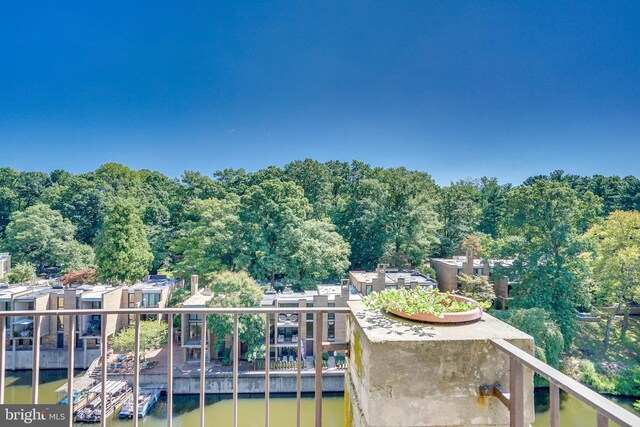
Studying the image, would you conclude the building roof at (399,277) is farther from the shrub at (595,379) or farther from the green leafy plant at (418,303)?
the green leafy plant at (418,303)

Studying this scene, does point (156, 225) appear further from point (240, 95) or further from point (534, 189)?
point (534, 189)

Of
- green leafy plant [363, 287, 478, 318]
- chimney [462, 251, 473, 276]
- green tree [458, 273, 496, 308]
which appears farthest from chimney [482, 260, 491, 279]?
green leafy plant [363, 287, 478, 318]

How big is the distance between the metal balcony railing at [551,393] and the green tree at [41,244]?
79.0ft

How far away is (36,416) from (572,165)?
2402 cm

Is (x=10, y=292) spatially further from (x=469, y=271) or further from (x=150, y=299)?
(x=469, y=271)

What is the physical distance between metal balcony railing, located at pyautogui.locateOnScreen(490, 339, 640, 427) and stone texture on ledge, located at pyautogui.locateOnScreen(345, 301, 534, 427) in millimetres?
58

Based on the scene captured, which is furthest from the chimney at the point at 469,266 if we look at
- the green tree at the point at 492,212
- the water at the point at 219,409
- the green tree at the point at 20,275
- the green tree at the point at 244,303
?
the green tree at the point at 20,275

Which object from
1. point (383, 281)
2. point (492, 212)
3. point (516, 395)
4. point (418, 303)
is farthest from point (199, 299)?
point (492, 212)

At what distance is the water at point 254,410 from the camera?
31.7 feet

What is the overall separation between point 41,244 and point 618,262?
29825 millimetres

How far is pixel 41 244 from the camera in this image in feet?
67.9

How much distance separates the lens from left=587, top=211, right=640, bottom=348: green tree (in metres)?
12.7

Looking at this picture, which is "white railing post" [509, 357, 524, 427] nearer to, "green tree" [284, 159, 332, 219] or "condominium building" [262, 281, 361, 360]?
"condominium building" [262, 281, 361, 360]

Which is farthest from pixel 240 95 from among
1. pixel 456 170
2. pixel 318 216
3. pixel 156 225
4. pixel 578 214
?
pixel 578 214
